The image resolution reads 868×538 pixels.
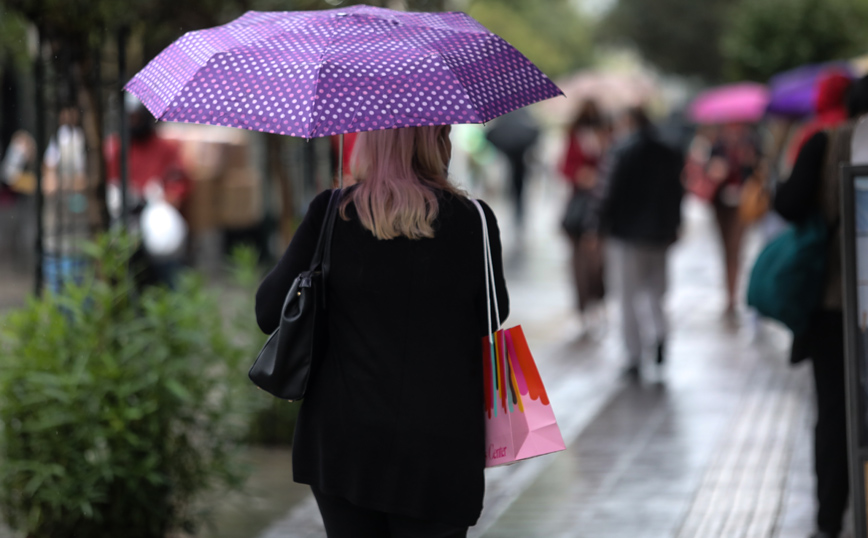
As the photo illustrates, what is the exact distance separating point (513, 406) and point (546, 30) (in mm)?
51805

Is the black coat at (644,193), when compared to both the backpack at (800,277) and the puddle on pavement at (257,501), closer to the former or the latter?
the puddle on pavement at (257,501)

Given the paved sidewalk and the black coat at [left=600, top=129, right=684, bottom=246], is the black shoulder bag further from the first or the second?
the black coat at [left=600, top=129, right=684, bottom=246]

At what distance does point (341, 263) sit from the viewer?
273 cm

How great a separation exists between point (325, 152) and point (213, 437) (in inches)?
156

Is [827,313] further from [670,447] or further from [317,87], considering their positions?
[317,87]

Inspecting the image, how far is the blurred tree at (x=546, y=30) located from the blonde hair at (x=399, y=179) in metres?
34.9

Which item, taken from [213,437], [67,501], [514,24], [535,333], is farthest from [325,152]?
[514,24]

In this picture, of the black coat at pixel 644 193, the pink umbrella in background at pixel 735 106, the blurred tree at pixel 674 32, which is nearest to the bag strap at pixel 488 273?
the black coat at pixel 644 193

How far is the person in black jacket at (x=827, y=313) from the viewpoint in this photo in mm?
4242

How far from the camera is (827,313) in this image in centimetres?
430

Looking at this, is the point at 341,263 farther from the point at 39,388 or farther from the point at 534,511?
the point at 534,511

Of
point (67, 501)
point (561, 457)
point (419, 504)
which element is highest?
point (419, 504)

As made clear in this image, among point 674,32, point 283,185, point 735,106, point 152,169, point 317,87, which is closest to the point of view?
point 317,87

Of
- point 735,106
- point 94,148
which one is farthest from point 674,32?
point 94,148
